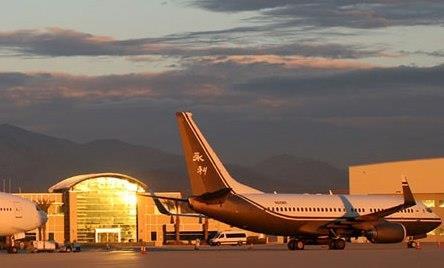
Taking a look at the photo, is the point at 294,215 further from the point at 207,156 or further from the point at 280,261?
the point at 280,261

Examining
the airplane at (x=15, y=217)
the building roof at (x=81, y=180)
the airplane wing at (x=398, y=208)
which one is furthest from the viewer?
the building roof at (x=81, y=180)

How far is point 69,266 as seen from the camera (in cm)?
6194

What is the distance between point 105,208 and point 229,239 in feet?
124

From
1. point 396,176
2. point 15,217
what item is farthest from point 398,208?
point 396,176

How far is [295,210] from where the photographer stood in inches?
3462

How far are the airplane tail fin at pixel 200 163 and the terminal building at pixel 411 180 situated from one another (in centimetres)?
5374

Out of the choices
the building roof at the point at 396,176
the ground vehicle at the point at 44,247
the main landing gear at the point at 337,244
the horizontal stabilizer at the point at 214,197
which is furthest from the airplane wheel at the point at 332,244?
the building roof at the point at 396,176

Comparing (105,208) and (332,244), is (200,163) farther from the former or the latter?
(105,208)

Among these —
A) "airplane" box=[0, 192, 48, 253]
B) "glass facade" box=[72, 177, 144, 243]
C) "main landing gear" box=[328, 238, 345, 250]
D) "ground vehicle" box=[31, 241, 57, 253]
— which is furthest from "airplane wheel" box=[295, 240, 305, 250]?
"glass facade" box=[72, 177, 144, 243]

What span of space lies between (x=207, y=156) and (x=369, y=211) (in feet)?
52.1

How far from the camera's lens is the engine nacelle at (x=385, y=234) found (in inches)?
3469

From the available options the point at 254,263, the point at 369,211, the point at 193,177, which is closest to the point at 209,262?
the point at 254,263

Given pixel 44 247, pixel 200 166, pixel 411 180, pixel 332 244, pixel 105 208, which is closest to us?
pixel 200 166

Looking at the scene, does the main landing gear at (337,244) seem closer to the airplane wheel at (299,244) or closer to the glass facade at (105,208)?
the airplane wheel at (299,244)
